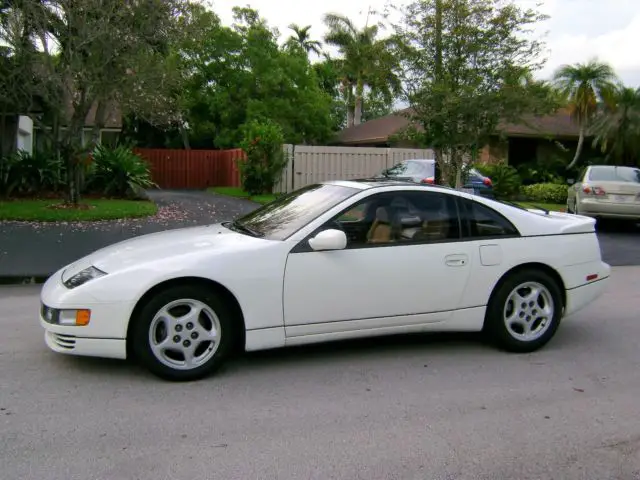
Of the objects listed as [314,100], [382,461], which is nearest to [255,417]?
[382,461]

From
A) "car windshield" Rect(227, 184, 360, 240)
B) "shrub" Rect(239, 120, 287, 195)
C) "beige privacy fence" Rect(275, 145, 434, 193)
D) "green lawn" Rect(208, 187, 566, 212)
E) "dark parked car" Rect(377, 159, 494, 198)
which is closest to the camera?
"car windshield" Rect(227, 184, 360, 240)

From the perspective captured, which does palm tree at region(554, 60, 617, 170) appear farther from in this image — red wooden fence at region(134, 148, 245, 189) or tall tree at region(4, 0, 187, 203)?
tall tree at region(4, 0, 187, 203)

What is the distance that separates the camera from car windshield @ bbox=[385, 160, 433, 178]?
58.6 feet

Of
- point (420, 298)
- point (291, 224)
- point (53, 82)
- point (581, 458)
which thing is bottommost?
point (581, 458)

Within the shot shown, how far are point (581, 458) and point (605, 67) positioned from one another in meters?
26.2

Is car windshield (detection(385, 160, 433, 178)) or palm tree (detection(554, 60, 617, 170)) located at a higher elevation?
palm tree (detection(554, 60, 617, 170))

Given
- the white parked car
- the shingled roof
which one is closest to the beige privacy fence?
the shingled roof

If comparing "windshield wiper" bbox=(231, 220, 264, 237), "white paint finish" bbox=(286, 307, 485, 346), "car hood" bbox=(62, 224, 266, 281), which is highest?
"windshield wiper" bbox=(231, 220, 264, 237)

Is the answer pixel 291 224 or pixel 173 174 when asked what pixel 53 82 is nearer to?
pixel 291 224

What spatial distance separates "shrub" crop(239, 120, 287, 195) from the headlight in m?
15.7

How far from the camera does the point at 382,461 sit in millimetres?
3518

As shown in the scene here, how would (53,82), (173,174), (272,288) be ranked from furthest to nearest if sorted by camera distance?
(173,174) < (53,82) < (272,288)

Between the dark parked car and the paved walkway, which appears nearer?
the paved walkway

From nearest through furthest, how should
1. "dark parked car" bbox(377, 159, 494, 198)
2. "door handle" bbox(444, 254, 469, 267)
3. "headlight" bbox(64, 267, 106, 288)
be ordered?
"headlight" bbox(64, 267, 106, 288), "door handle" bbox(444, 254, 469, 267), "dark parked car" bbox(377, 159, 494, 198)
